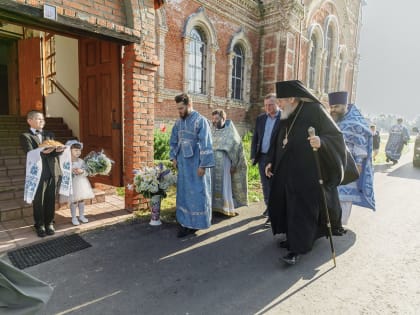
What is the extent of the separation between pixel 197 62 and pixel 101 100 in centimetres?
745

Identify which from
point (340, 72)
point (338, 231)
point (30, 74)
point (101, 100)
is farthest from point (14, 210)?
point (340, 72)

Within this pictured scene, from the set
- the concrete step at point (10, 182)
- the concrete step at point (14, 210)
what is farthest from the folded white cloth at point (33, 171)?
the concrete step at point (10, 182)

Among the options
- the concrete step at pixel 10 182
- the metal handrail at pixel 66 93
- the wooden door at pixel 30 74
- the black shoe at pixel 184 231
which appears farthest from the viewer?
the wooden door at pixel 30 74

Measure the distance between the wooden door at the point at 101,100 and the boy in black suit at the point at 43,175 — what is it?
3.84 ft

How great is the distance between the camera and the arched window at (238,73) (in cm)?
1375

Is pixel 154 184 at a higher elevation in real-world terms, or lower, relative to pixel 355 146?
lower

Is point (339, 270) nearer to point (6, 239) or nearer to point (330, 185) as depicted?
point (330, 185)

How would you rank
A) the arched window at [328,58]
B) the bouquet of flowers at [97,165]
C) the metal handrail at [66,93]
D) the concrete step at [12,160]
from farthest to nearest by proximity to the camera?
the arched window at [328,58] < the metal handrail at [66,93] < the concrete step at [12,160] < the bouquet of flowers at [97,165]

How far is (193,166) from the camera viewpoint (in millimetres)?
4148

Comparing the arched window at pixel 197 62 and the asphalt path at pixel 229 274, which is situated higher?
the arched window at pixel 197 62

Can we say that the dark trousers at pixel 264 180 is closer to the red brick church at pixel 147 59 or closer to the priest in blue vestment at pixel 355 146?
the priest in blue vestment at pixel 355 146

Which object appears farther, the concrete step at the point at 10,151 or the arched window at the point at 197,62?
the arched window at the point at 197,62

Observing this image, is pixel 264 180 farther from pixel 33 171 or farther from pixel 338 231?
pixel 33 171

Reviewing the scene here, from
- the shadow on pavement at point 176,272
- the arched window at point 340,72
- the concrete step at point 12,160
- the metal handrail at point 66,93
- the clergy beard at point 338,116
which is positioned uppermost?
the arched window at point 340,72
